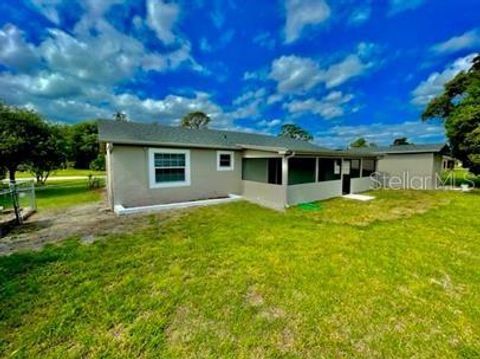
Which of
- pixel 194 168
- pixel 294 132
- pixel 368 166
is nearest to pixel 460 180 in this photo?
pixel 368 166

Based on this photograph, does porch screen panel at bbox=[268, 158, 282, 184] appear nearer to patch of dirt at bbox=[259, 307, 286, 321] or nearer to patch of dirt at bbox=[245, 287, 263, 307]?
patch of dirt at bbox=[245, 287, 263, 307]

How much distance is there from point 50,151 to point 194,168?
13.3 m

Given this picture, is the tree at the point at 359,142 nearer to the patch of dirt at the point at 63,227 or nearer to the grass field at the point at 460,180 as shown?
the grass field at the point at 460,180

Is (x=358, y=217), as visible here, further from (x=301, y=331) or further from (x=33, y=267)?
(x=33, y=267)

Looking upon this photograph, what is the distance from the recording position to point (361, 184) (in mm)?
13125

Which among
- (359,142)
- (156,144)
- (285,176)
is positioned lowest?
(285,176)

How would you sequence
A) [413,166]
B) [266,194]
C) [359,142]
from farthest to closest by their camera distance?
[359,142] < [413,166] < [266,194]

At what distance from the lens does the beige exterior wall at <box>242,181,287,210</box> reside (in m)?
8.60

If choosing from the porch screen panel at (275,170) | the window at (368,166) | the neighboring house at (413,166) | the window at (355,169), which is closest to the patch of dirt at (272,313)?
the porch screen panel at (275,170)

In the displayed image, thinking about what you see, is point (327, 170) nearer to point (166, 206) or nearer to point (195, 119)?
point (166, 206)

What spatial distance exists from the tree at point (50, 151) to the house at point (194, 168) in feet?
31.7

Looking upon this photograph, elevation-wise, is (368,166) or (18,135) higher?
(18,135)

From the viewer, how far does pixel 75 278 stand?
3398 millimetres

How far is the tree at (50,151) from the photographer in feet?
48.8
